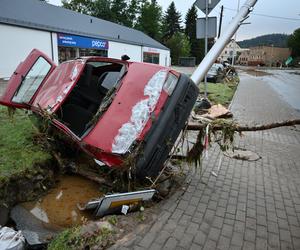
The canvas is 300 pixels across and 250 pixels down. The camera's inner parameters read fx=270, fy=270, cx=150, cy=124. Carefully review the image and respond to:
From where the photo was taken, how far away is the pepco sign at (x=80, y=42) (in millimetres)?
20781

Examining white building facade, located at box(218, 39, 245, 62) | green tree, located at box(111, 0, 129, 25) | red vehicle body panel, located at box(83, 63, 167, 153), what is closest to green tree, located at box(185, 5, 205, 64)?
white building facade, located at box(218, 39, 245, 62)

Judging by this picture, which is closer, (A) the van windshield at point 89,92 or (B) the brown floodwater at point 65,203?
(B) the brown floodwater at point 65,203

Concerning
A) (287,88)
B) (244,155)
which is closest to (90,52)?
(287,88)

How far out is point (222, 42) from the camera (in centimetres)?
735

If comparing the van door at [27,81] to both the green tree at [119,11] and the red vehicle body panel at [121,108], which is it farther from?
the green tree at [119,11]

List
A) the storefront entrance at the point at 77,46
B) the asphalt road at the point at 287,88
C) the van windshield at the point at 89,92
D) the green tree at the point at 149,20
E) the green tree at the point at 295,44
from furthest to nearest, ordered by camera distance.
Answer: the green tree at the point at 295,44 < the green tree at the point at 149,20 < the storefront entrance at the point at 77,46 < the asphalt road at the point at 287,88 < the van windshield at the point at 89,92

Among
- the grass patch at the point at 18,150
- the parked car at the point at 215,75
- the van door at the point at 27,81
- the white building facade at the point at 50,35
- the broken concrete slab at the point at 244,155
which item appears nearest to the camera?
the grass patch at the point at 18,150

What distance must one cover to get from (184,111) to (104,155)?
1361 millimetres

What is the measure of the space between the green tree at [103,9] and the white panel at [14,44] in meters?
38.4

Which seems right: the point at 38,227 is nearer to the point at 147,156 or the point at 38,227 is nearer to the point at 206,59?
the point at 147,156

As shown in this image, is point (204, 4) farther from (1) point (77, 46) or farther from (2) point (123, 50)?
(2) point (123, 50)

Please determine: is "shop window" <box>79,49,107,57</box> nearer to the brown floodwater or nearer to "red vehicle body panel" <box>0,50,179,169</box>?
"red vehicle body panel" <box>0,50,179,169</box>

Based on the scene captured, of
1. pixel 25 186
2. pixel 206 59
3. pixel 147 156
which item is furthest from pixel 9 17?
pixel 147 156

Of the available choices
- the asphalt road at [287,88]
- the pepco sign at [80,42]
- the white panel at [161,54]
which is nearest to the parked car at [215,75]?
the asphalt road at [287,88]
